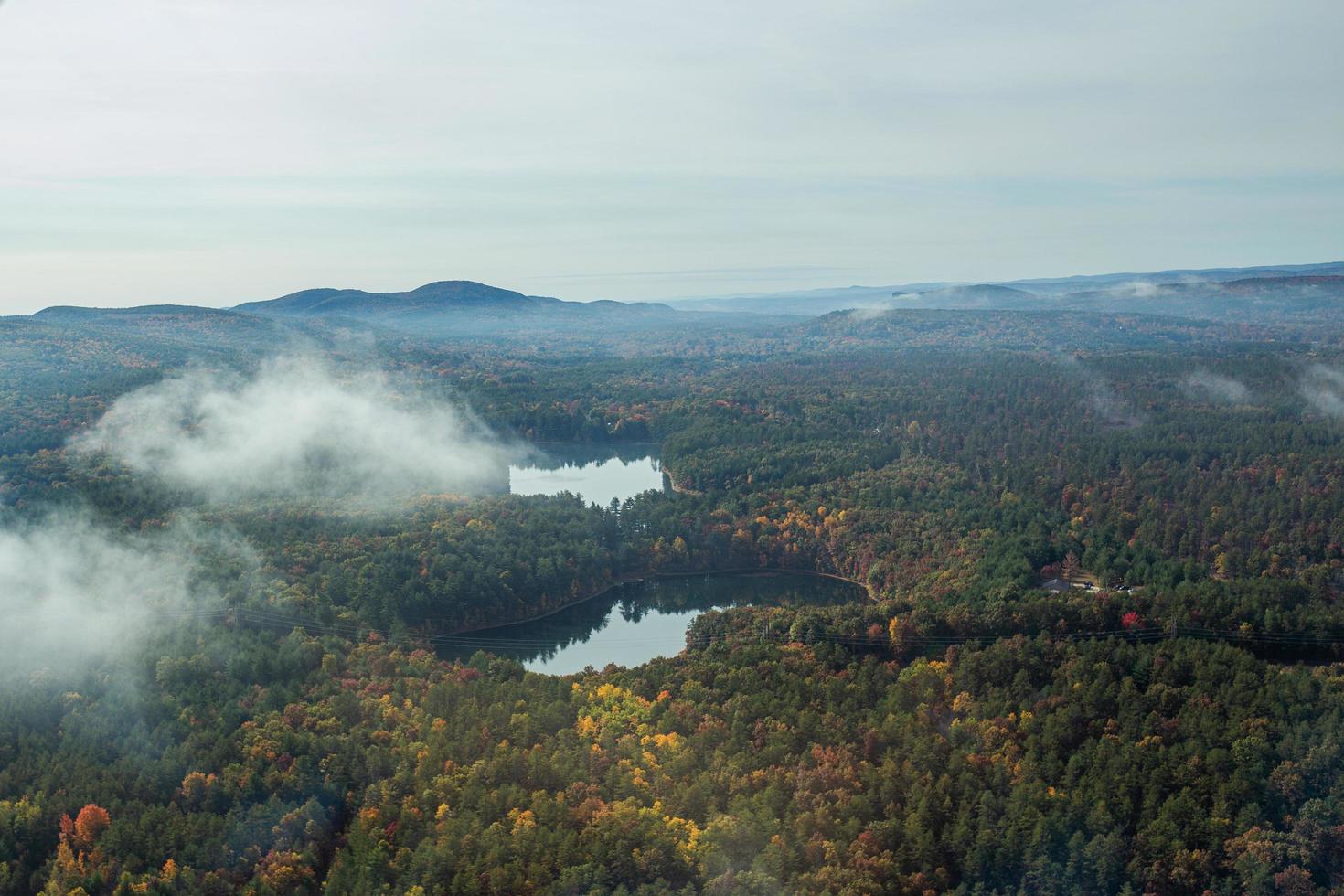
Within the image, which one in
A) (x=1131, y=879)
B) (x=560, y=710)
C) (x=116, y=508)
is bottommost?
(x=1131, y=879)

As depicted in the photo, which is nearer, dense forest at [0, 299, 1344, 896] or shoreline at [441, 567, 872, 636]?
dense forest at [0, 299, 1344, 896]

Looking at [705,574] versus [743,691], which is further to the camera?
[705,574]

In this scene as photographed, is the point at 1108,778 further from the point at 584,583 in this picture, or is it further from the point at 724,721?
the point at 584,583

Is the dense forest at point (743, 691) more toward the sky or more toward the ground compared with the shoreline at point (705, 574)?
more toward the sky

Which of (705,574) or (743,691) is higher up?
(743,691)

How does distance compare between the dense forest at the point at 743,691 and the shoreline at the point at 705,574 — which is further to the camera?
the shoreline at the point at 705,574

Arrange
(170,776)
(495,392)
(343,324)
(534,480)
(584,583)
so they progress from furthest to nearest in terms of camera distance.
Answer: (343,324) → (495,392) → (534,480) → (584,583) → (170,776)

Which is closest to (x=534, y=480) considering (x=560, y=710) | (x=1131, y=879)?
(x=560, y=710)

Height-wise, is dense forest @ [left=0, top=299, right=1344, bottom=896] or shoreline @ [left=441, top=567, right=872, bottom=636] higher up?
dense forest @ [left=0, top=299, right=1344, bottom=896]
